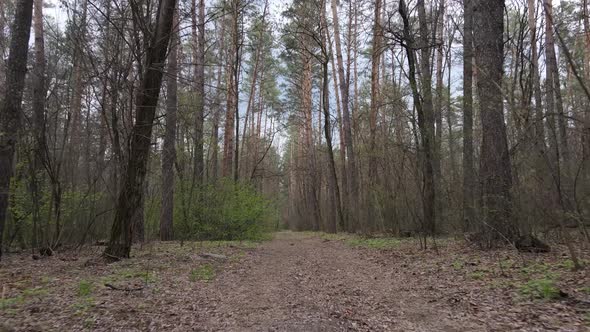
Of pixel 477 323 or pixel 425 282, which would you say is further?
pixel 425 282

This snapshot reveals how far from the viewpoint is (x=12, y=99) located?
6.89m

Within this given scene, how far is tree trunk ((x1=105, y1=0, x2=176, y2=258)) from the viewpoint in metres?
6.94

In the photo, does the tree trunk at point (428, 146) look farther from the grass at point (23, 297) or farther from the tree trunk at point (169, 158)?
the grass at point (23, 297)

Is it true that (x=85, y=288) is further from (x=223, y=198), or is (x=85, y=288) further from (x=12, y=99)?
(x=223, y=198)

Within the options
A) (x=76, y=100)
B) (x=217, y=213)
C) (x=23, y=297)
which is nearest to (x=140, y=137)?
(x=23, y=297)

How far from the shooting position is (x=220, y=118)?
2006cm

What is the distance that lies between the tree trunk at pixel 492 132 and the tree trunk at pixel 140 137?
5.84 m

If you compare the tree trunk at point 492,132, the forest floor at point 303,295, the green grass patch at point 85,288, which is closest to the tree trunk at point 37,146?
the forest floor at point 303,295

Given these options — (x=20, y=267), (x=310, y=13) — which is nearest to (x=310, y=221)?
(x=310, y=13)

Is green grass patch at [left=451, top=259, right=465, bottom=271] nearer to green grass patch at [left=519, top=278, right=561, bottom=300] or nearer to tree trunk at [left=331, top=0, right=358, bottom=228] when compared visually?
green grass patch at [left=519, top=278, right=561, bottom=300]

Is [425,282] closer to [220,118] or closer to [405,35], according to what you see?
[405,35]

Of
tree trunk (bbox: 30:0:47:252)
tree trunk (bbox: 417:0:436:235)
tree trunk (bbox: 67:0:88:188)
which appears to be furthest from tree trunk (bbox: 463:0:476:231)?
tree trunk (bbox: 30:0:47:252)

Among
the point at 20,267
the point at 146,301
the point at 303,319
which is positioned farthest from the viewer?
the point at 20,267

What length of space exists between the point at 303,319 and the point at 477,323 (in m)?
1.71
